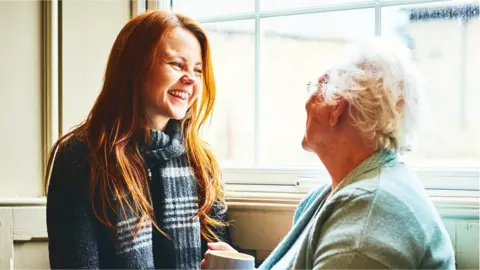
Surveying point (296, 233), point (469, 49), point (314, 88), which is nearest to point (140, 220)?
point (296, 233)

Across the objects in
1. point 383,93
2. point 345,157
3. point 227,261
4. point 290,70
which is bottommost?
point 227,261

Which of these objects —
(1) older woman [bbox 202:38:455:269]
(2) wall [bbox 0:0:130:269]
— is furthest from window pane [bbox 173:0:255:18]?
(1) older woman [bbox 202:38:455:269]

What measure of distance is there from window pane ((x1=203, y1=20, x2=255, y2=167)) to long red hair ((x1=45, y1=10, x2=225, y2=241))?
0.90ft

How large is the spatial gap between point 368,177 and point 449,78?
560 millimetres

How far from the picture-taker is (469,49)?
147 cm

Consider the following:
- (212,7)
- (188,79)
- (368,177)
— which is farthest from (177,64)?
(368,177)

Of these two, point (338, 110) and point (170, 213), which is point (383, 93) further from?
point (170, 213)

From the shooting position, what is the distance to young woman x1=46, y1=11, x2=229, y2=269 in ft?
4.25

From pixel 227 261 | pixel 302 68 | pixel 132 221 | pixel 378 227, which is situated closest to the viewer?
pixel 378 227

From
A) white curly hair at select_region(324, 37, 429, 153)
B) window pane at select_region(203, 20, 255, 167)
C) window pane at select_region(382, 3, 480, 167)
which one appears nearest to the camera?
white curly hair at select_region(324, 37, 429, 153)

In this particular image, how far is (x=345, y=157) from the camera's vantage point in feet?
3.77

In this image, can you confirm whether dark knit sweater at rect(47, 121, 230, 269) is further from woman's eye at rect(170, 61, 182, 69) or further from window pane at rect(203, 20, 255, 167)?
window pane at rect(203, 20, 255, 167)

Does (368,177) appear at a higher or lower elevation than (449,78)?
lower

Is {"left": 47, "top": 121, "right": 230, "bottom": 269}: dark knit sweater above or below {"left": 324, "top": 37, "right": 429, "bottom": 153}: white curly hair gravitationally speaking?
below
